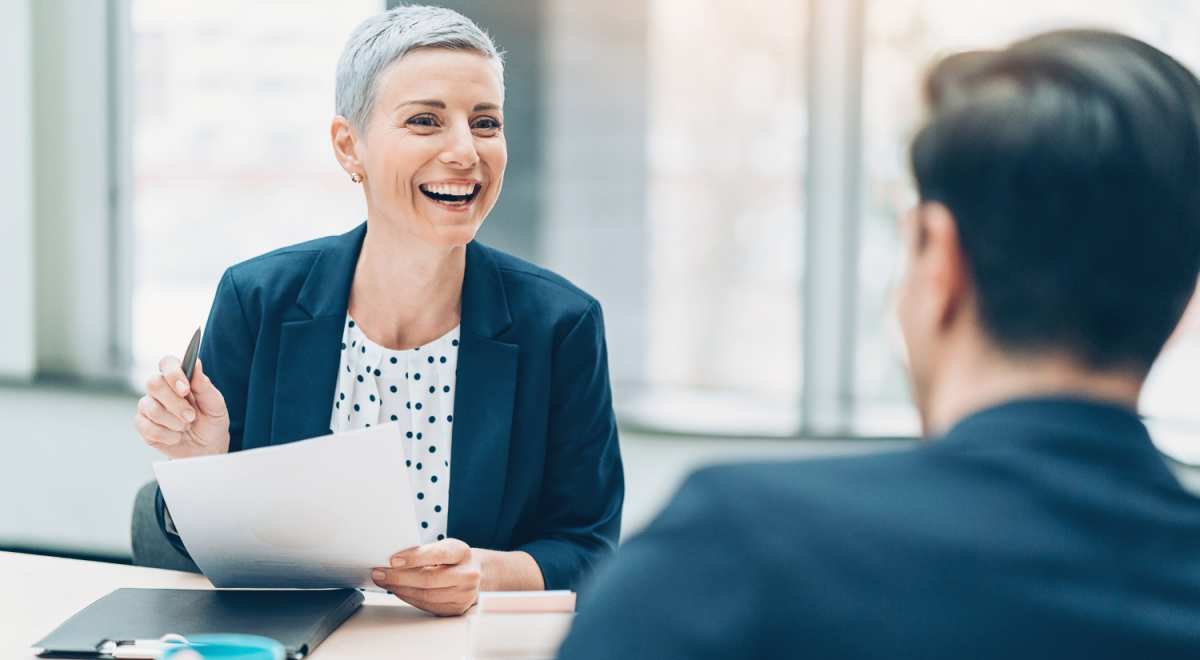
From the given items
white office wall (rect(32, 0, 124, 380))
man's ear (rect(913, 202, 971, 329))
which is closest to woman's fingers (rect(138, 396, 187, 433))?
man's ear (rect(913, 202, 971, 329))

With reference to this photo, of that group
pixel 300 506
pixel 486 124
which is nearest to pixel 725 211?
pixel 486 124

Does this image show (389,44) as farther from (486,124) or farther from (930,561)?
(930,561)

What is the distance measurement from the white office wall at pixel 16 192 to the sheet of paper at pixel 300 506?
96.8 inches

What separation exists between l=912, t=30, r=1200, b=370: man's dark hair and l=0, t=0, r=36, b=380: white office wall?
3.43 m

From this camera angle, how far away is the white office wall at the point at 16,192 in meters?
3.23

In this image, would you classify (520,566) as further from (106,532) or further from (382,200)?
(106,532)

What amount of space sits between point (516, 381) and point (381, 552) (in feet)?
1.47

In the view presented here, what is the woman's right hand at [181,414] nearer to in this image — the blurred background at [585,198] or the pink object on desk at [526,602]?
the pink object on desk at [526,602]

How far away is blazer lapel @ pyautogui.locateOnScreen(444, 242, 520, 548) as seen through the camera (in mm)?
1595

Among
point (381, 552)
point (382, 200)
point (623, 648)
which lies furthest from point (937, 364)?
point (382, 200)

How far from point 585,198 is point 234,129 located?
1.28 metres

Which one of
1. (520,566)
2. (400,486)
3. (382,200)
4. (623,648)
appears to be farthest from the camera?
(382,200)

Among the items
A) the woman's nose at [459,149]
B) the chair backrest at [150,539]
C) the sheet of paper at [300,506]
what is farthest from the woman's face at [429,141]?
the chair backrest at [150,539]

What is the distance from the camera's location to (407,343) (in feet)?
5.57
